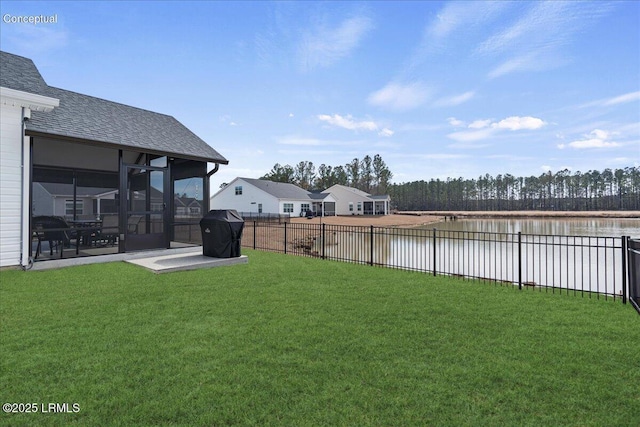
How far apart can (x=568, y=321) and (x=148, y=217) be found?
10457 mm

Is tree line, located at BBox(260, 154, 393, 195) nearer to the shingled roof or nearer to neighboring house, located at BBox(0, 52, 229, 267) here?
the shingled roof

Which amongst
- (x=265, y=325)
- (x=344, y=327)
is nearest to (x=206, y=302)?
(x=265, y=325)

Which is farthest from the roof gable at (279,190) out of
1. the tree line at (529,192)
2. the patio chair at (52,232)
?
the tree line at (529,192)

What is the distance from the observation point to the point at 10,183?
7453 millimetres

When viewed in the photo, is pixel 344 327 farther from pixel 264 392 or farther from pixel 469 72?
pixel 469 72

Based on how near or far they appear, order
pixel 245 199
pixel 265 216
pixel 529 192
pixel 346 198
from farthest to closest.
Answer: pixel 529 192, pixel 346 198, pixel 245 199, pixel 265 216

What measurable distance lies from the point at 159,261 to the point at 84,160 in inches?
186

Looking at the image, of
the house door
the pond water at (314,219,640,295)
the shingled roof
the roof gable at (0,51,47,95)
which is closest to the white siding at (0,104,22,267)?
the shingled roof

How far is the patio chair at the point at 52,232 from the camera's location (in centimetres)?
805

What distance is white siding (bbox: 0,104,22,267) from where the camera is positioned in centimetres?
737

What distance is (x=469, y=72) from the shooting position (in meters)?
13.1

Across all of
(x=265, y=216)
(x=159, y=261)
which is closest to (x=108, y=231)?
(x=159, y=261)

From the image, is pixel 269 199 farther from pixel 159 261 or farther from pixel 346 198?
pixel 159 261

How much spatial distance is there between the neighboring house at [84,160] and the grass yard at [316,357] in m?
2.91
